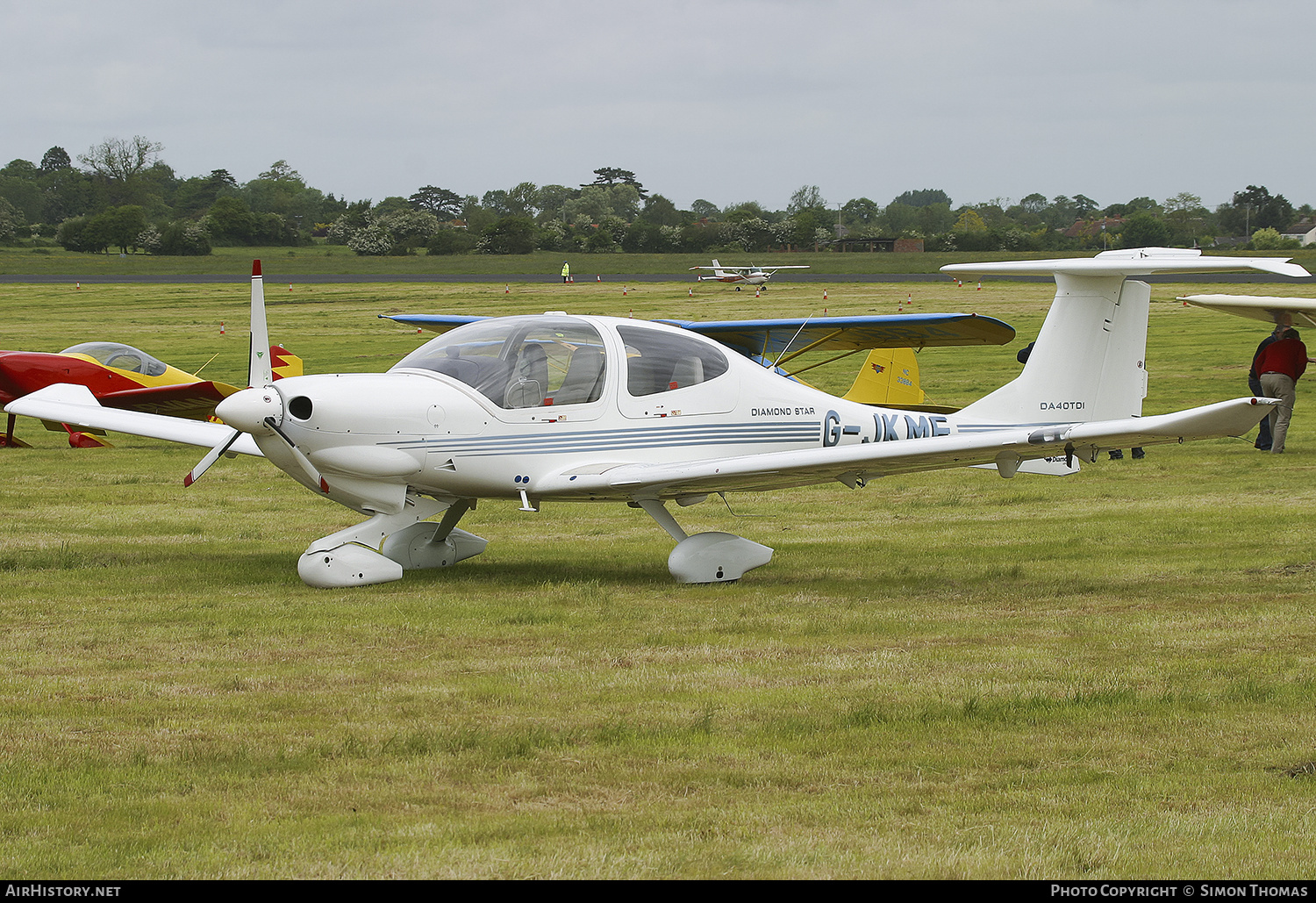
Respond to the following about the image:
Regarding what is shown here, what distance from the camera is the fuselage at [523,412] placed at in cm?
971

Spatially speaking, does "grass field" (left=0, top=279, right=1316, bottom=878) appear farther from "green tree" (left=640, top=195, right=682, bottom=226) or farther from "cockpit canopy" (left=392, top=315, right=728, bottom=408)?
"green tree" (left=640, top=195, right=682, bottom=226)

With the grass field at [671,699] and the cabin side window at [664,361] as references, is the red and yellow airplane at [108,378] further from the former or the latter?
the cabin side window at [664,361]

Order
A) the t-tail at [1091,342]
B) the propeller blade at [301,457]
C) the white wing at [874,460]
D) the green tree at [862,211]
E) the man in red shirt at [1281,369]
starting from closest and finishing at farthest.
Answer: the white wing at [874,460], the propeller blade at [301,457], the t-tail at [1091,342], the man in red shirt at [1281,369], the green tree at [862,211]

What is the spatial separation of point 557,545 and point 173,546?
3417 mm

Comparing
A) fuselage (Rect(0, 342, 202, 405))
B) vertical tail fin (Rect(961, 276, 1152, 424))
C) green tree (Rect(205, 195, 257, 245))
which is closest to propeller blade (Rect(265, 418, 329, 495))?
vertical tail fin (Rect(961, 276, 1152, 424))

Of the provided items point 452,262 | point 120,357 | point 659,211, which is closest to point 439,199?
point 659,211

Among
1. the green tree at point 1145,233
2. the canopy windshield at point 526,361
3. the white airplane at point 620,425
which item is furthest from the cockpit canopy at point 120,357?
the green tree at point 1145,233

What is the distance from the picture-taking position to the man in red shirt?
17.5 metres

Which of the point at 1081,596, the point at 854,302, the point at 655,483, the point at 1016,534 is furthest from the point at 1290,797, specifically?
the point at 854,302

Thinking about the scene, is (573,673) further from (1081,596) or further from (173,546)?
(173,546)

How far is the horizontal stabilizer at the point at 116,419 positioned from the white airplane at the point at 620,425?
752 mm

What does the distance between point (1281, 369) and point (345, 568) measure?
12919mm

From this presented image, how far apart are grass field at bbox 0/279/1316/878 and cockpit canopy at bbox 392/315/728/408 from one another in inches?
57.3

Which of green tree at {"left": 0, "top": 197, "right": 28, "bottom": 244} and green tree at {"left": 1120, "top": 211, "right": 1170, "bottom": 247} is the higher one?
green tree at {"left": 1120, "top": 211, "right": 1170, "bottom": 247}
